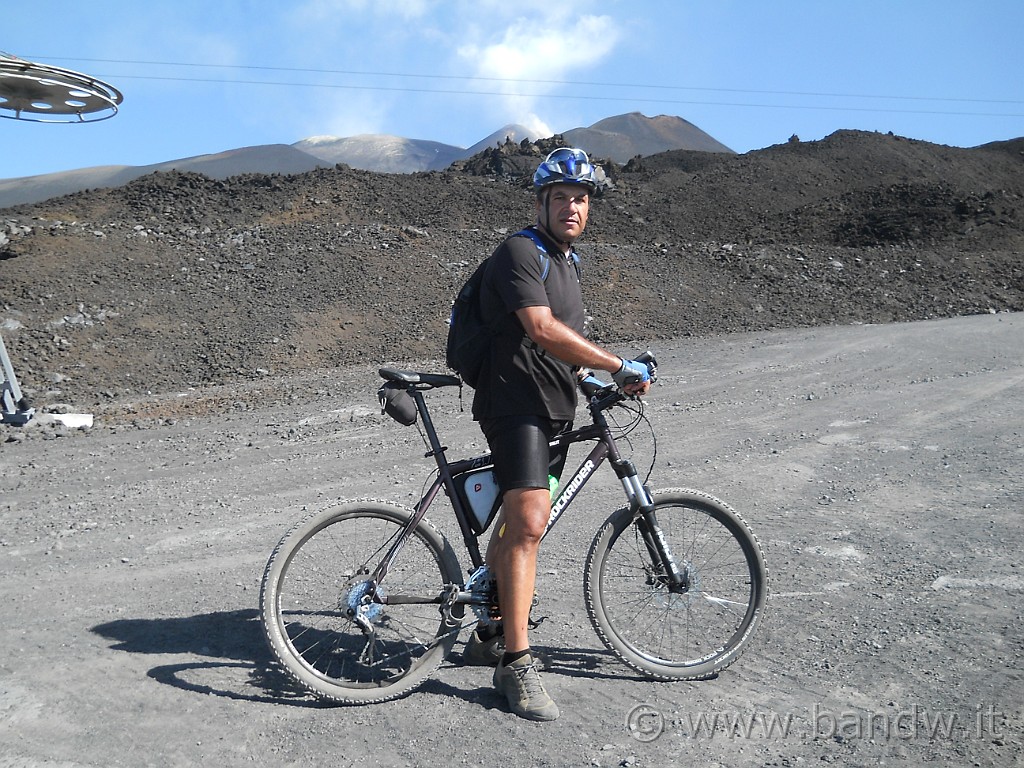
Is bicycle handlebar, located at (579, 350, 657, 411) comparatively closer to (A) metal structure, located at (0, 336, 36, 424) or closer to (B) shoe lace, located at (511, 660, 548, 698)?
(B) shoe lace, located at (511, 660, 548, 698)

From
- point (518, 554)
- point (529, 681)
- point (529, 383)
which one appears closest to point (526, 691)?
point (529, 681)

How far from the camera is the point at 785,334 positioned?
18.5 meters

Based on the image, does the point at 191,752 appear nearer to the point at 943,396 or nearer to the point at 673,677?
the point at 673,677

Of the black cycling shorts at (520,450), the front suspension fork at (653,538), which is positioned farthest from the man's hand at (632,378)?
the front suspension fork at (653,538)

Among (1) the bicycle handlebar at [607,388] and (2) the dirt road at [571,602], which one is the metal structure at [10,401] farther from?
(1) the bicycle handlebar at [607,388]

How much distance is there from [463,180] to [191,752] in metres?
31.5

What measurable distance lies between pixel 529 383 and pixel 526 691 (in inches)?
46.5

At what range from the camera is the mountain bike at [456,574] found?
356 centimetres

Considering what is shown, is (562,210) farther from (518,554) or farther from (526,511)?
(518,554)

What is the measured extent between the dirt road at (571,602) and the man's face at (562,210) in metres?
1.84

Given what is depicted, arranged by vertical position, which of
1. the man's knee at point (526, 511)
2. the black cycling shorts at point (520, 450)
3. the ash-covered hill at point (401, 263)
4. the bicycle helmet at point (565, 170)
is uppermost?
the ash-covered hill at point (401, 263)

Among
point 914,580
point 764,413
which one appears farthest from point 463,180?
point 914,580

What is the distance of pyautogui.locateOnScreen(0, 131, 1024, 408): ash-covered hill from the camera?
17.4 m

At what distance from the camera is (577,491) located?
3.67 m
